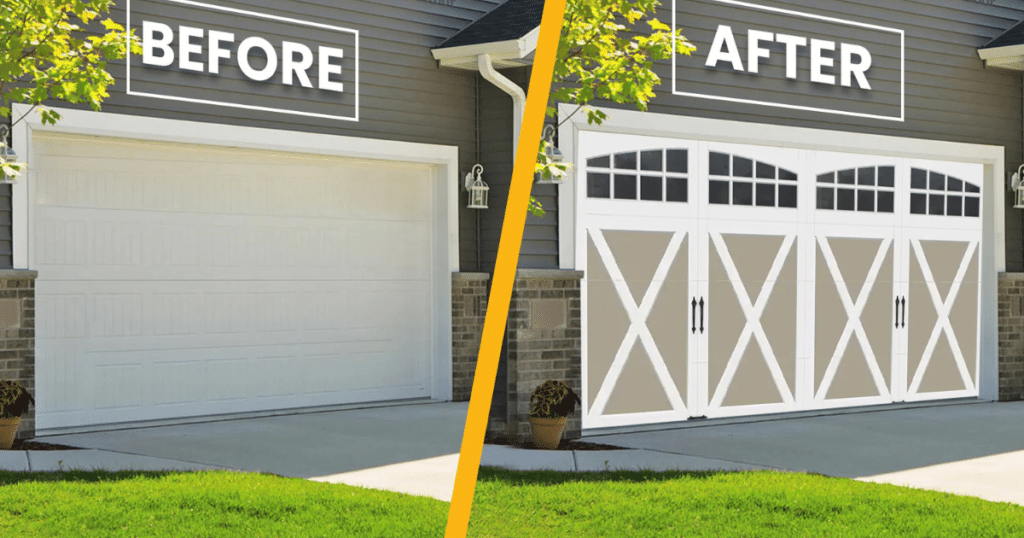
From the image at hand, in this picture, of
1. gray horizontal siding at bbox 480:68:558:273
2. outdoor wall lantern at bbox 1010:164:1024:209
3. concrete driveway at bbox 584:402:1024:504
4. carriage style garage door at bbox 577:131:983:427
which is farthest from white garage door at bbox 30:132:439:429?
outdoor wall lantern at bbox 1010:164:1024:209

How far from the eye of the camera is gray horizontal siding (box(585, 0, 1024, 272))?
11789 millimetres

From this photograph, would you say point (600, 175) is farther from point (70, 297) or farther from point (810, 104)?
point (70, 297)

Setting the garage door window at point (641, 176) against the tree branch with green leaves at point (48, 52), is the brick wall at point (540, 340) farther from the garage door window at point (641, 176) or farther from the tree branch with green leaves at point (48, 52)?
the tree branch with green leaves at point (48, 52)

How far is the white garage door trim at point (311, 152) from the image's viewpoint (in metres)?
10.2

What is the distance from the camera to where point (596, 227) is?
36.4ft

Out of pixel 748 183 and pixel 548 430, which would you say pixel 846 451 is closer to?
pixel 548 430

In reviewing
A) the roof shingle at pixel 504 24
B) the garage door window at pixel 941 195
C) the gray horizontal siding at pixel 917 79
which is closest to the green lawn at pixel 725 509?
the gray horizontal siding at pixel 917 79

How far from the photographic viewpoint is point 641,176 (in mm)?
11406

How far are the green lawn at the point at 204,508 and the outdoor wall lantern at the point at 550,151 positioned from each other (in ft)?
11.2

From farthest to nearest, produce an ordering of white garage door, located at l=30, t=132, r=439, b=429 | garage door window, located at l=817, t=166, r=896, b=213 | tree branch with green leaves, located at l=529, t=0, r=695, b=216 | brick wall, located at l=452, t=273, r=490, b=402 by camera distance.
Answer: brick wall, located at l=452, t=273, r=490, b=402 < garage door window, located at l=817, t=166, r=896, b=213 < white garage door, located at l=30, t=132, r=439, b=429 < tree branch with green leaves, located at l=529, t=0, r=695, b=216

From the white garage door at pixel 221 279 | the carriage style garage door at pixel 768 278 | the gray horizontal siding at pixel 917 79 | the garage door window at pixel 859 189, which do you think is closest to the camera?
the white garage door at pixel 221 279

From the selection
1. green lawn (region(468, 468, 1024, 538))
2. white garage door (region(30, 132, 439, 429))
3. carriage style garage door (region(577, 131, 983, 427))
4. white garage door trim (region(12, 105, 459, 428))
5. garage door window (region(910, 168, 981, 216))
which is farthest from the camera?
garage door window (region(910, 168, 981, 216))

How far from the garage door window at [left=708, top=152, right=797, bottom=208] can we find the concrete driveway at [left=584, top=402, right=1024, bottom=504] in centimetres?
208

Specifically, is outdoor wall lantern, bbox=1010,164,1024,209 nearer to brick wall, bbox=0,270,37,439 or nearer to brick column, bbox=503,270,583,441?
brick column, bbox=503,270,583,441
